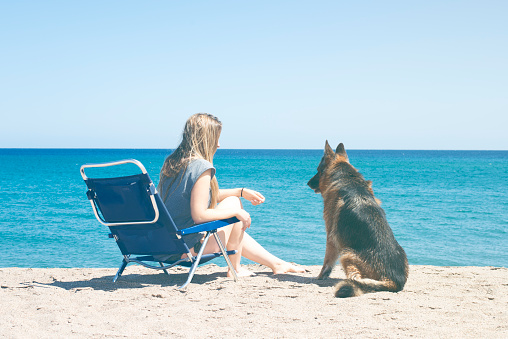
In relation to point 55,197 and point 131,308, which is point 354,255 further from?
point 55,197

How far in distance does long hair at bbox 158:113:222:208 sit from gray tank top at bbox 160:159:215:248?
0.13ft

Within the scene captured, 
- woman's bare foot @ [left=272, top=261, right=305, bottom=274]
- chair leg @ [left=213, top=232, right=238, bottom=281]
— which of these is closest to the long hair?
chair leg @ [left=213, top=232, right=238, bottom=281]

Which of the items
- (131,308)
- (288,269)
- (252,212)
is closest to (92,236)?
(252,212)

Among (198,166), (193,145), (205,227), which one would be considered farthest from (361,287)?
(193,145)

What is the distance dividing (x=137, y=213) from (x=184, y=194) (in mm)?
435

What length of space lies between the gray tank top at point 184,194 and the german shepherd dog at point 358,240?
3.98ft

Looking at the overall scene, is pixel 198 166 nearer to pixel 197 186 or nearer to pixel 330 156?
pixel 197 186

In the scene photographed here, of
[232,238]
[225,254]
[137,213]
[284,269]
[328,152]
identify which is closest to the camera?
[137,213]

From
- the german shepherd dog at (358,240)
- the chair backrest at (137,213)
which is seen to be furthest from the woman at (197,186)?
the german shepherd dog at (358,240)

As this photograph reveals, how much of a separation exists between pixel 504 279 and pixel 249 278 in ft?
8.41

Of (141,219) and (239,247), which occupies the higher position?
(141,219)

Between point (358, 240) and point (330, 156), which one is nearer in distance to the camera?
point (358, 240)

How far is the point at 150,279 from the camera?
455cm

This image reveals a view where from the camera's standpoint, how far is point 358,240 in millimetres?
3850
